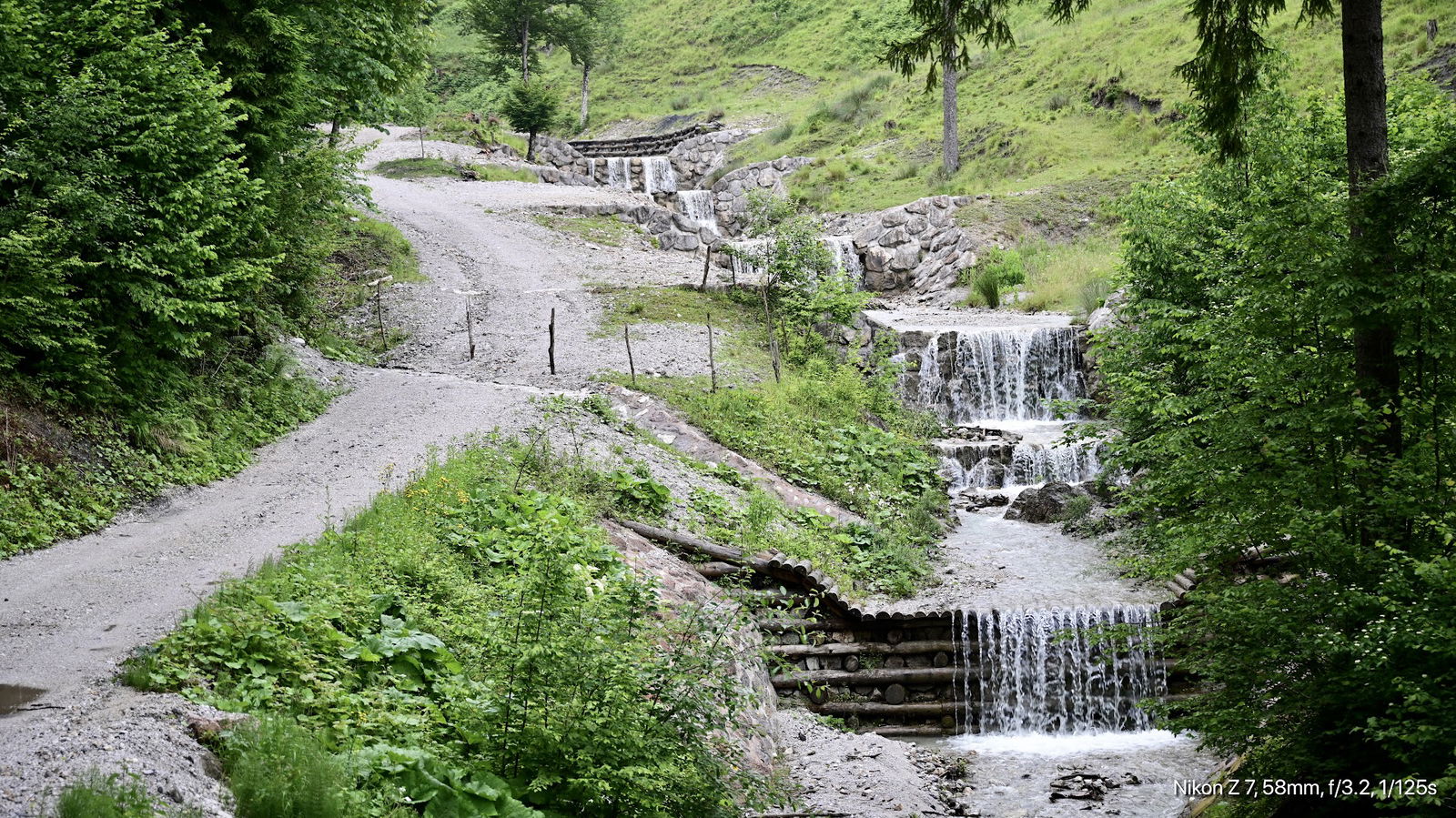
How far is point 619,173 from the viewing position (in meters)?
46.1

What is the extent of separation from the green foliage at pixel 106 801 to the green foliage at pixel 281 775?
400 millimetres

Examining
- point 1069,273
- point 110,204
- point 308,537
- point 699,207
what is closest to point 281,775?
point 308,537

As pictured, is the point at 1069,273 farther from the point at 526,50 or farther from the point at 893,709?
the point at 526,50

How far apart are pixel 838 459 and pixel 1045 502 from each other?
3.68m

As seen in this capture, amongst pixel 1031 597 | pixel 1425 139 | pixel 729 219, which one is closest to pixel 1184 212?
pixel 1425 139

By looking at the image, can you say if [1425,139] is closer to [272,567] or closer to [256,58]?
[272,567]

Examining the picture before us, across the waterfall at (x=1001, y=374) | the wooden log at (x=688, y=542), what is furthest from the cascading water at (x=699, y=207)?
the wooden log at (x=688, y=542)

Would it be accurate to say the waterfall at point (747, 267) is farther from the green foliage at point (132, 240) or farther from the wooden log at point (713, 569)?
the wooden log at point (713, 569)

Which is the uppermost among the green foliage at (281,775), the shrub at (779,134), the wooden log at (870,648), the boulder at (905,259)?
the shrub at (779,134)

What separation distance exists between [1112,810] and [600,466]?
7.33 m

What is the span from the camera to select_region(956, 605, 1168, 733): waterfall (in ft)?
40.8

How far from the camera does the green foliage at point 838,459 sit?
582 inches

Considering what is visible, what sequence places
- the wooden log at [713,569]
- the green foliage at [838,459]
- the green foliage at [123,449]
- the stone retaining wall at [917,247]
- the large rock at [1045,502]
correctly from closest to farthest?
the green foliage at [123,449] → the wooden log at [713,569] → the green foliage at [838,459] → the large rock at [1045,502] → the stone retaining wall at [917,247]

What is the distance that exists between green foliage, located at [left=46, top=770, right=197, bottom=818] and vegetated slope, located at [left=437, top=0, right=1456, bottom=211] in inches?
843
